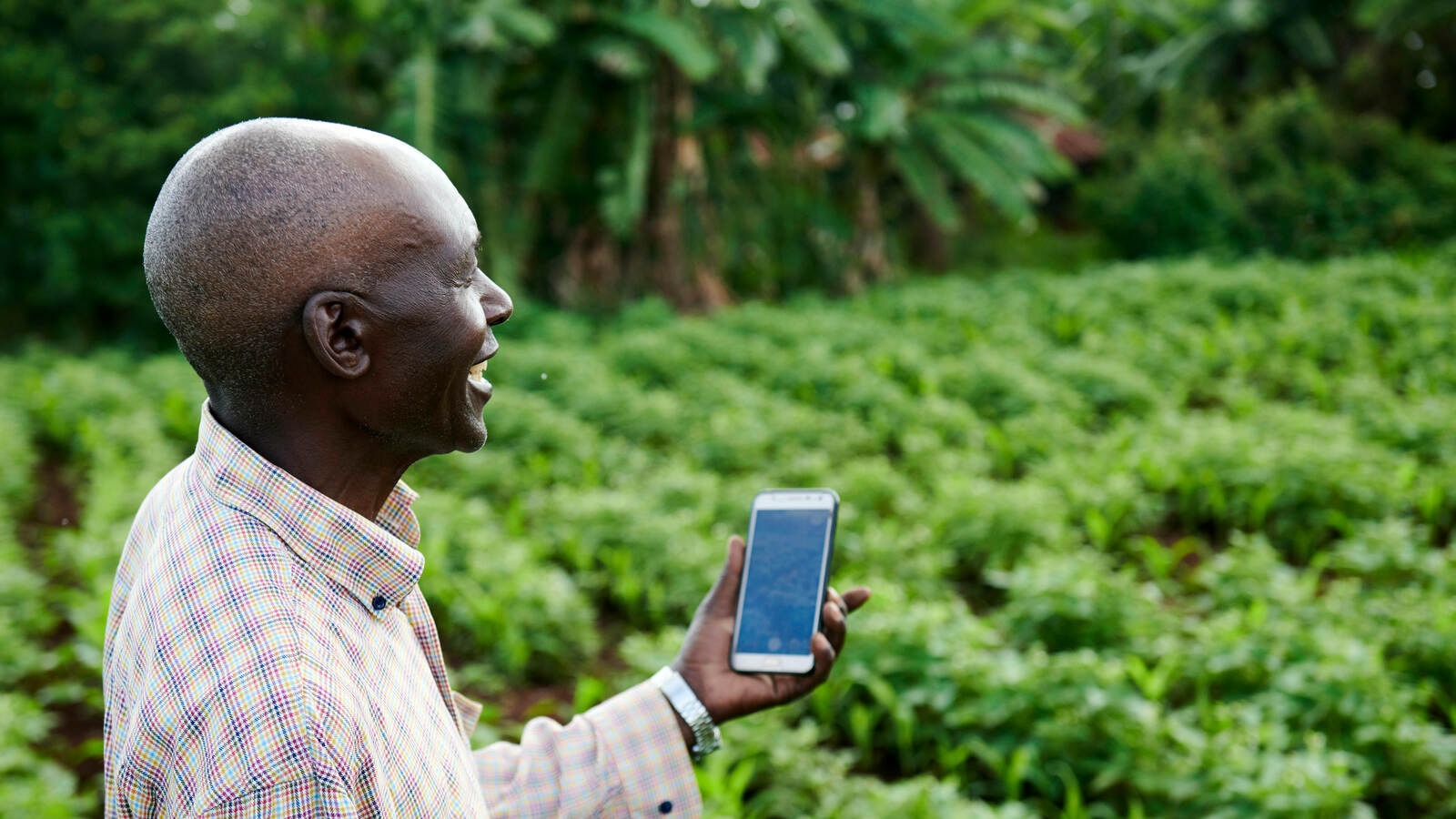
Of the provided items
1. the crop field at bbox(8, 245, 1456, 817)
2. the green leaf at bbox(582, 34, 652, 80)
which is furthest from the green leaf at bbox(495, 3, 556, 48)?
the crop field at bbox(8, 245, 1456, 817)

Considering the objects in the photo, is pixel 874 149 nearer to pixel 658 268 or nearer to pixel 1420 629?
pixel 658 268

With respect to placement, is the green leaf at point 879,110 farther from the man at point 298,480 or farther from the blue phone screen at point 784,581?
the man at point 298,480

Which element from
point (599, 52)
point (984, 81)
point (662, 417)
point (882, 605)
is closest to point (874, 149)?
point (984, 81)

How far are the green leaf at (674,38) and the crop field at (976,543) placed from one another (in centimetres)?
250

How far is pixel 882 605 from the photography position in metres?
3.97

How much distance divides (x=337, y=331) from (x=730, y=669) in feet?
2.70

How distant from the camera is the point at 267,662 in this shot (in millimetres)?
988

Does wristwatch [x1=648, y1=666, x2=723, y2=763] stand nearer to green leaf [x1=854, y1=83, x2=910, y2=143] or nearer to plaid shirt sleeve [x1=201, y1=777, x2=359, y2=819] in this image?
plaid shirt sleeve [x1=201, y1=777, x2=359, y2=819]

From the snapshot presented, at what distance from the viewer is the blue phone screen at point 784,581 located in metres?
1.71

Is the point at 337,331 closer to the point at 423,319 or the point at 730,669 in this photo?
the point at 423,319

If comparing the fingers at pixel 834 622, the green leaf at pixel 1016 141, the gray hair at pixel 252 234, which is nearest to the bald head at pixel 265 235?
the gray hair at pixel 252 234

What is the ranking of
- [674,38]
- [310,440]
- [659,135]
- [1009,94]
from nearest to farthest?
[310,440] → [674,38] → [659,135] → [1009,94]

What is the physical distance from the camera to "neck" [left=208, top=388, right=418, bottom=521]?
1158 millimetres

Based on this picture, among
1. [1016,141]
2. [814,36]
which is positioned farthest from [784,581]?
[1016,141]
